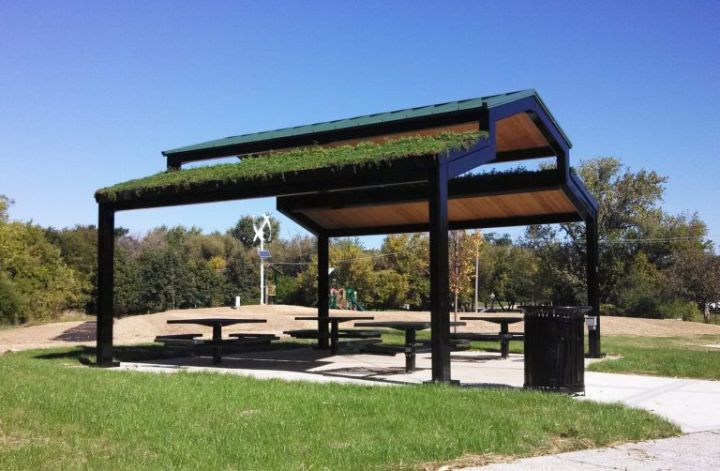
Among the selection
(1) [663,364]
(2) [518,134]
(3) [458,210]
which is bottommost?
(1) [663,364]

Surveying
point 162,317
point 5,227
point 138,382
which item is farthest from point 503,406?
point 5,227

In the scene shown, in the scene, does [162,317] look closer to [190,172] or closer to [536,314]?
[190,172]

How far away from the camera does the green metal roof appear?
10664mm

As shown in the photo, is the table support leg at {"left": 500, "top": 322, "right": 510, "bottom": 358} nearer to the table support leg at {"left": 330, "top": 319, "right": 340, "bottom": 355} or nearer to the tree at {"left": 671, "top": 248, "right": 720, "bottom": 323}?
the table support leg at {"left": 330, "top": 319, "right": 340, "bottom": 355}

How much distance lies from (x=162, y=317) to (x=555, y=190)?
17395 millimetres

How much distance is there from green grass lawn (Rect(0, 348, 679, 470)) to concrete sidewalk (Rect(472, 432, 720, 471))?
0.70 feet

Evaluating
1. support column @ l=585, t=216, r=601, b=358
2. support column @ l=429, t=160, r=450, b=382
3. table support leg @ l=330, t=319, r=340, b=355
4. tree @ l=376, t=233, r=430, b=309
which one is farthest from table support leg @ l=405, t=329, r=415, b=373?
tree @ l=376, t=233, r=430, b=309

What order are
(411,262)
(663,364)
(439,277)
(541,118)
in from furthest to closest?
(411,262) → (663,364) → (541,118) → (439,277)

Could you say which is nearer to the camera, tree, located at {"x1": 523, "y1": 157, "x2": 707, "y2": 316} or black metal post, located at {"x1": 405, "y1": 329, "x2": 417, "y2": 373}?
black metal post, located at {"x1": 405, "y1": 329, "x2": 417, "y2": 373}

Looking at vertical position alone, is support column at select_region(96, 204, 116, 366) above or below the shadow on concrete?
above

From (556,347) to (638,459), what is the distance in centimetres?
293

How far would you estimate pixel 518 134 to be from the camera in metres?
12.5

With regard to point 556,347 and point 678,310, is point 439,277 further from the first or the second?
point 678,310

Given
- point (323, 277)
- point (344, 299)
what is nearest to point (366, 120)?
point (323, 277)
